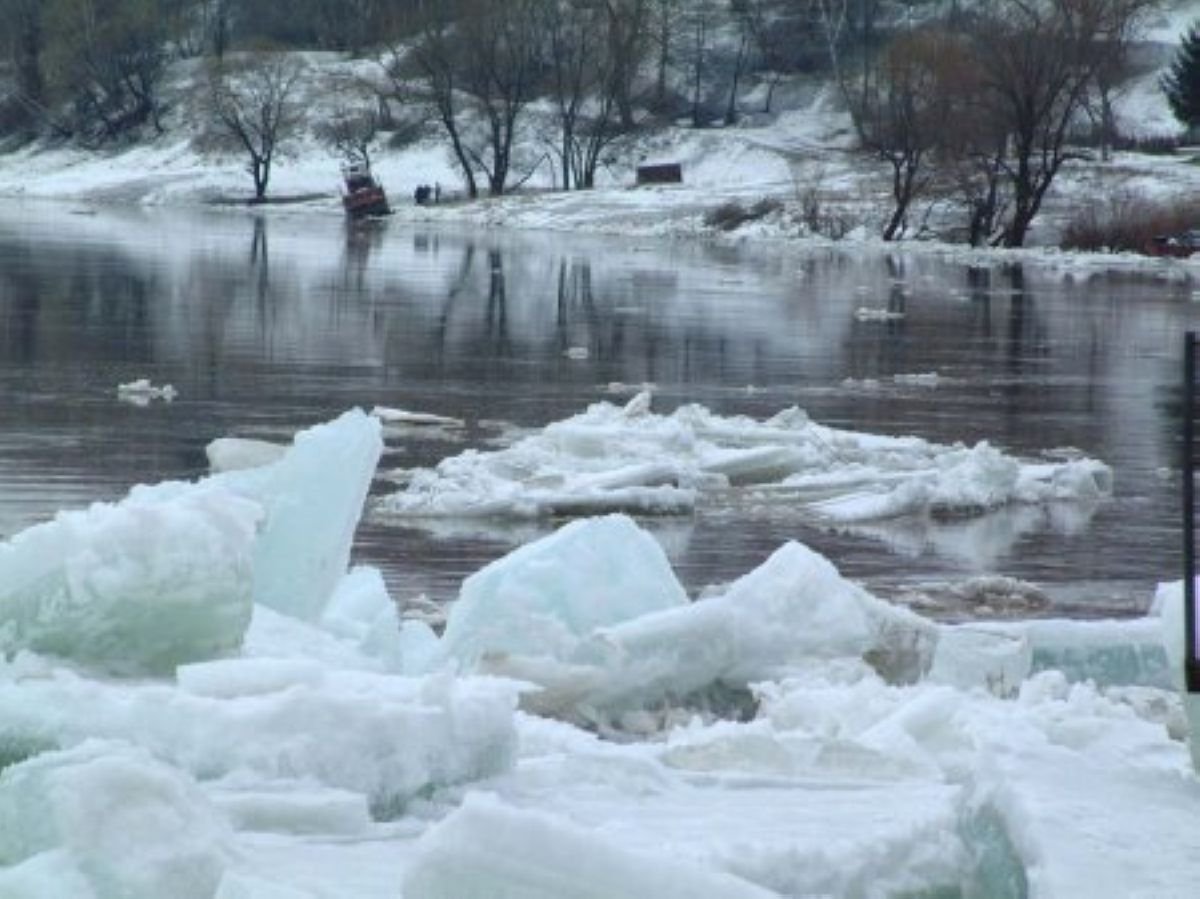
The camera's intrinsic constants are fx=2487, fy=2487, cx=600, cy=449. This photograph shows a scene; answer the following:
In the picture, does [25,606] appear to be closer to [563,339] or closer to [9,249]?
[563,339]

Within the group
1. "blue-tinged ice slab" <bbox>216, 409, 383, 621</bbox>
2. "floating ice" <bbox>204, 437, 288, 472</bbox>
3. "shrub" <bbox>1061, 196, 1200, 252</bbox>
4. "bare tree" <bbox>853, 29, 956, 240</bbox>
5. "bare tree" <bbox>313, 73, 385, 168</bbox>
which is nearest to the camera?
"blue-tinged ice slab" <bbox>216, 409, 383, 621</bbox>

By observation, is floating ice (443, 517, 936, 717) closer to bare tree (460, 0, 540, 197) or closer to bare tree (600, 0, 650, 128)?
bare tree (460, 0, 540, 197)

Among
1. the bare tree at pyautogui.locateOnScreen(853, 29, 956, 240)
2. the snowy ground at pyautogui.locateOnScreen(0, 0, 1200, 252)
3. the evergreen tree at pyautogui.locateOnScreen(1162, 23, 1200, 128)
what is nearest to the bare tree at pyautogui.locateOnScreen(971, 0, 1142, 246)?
the bare tree at pyautogui.locateOnScreen(853, 29, 956, 240)

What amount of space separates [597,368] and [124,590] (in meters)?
16.1

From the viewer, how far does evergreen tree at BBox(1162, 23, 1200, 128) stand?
228 feet

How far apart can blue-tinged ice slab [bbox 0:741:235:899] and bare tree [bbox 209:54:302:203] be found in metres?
81.0

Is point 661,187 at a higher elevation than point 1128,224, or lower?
higher

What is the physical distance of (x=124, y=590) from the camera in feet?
18.2

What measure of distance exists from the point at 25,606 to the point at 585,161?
7838 cm

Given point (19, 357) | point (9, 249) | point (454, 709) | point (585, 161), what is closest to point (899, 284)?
point (9, 249)

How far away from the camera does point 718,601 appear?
680 centimetres

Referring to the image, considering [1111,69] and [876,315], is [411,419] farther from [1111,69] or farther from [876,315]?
[1111,69]

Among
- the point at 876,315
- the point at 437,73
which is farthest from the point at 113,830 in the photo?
the point at 437,73

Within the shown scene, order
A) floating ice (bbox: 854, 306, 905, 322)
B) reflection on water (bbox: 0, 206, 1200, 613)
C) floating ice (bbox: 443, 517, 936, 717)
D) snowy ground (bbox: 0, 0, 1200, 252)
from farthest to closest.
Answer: snowy ground (bbox: 0, 0, 1200, 252), floating ice (bbox: 854, 306, 905, 322), reflection on water (bbox: 0, 206, 1200, 613), floating ice (bbox: 443, 517, 936, 717)
